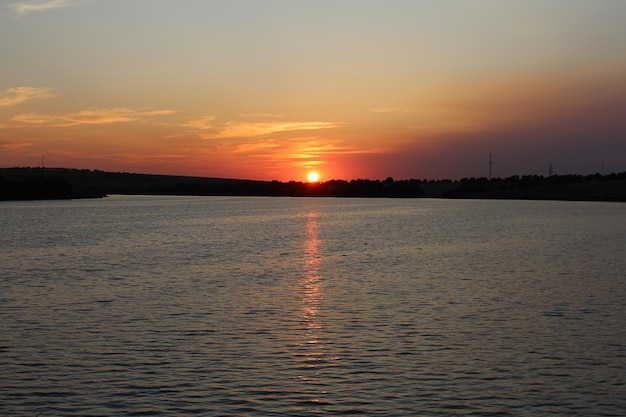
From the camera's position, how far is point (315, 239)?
2793 inches

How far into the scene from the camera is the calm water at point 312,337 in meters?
15.9

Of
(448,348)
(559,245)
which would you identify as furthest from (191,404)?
(559,245)

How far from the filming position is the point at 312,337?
22.3 meters

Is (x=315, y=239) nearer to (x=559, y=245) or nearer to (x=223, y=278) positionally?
(x=559, y=245)

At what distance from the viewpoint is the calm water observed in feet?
52.1

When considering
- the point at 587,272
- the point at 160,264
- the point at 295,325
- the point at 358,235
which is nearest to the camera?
the point at 295,325

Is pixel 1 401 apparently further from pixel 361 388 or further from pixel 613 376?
pixel 613 376

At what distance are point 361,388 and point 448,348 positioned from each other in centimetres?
475

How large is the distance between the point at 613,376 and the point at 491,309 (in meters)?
9.57

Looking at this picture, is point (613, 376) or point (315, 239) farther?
point (315, 239)

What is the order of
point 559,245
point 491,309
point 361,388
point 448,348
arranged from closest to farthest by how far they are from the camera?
point 361,388
point 448,348
point 491,309
point 559,245

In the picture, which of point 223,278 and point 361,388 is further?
point 223,278

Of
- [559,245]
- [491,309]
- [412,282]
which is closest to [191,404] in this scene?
[491,309]

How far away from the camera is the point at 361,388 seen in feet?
54.8
